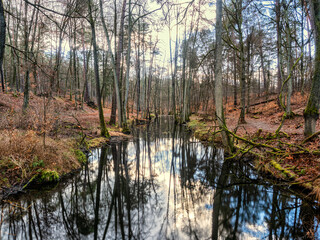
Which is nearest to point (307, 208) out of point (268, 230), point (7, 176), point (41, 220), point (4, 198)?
point (268, 230)

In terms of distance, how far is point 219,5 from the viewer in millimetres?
7062

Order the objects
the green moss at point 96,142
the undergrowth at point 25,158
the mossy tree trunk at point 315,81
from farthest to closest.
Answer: the green moss at point 96,142 → the mossy tree trunk at point 315,81 → the undergrowth at point 25,158

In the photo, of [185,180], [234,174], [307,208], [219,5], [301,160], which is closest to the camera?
[307,208]

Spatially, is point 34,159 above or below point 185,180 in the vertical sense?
above

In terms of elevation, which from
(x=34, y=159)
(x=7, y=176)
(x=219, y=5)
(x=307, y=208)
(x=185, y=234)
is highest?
(x=219, y=5)

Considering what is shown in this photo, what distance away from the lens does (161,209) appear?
4152 mm

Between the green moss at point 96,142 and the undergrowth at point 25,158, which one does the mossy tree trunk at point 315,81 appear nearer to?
the undergrowth at point 25,158

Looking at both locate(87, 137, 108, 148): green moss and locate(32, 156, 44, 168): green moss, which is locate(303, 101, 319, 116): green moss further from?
locate(87, 137, 108, 148): green moss

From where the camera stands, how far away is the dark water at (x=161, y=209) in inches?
129

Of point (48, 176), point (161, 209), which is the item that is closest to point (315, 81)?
point (161, 209)

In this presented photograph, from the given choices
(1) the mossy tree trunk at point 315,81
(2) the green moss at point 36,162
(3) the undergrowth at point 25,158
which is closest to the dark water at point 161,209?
(3) the undergrowth at point 25,158

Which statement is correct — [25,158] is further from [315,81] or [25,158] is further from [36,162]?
[315,81]

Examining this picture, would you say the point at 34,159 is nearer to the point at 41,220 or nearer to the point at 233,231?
the point at 41,220

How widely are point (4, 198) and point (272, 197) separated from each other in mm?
6492
